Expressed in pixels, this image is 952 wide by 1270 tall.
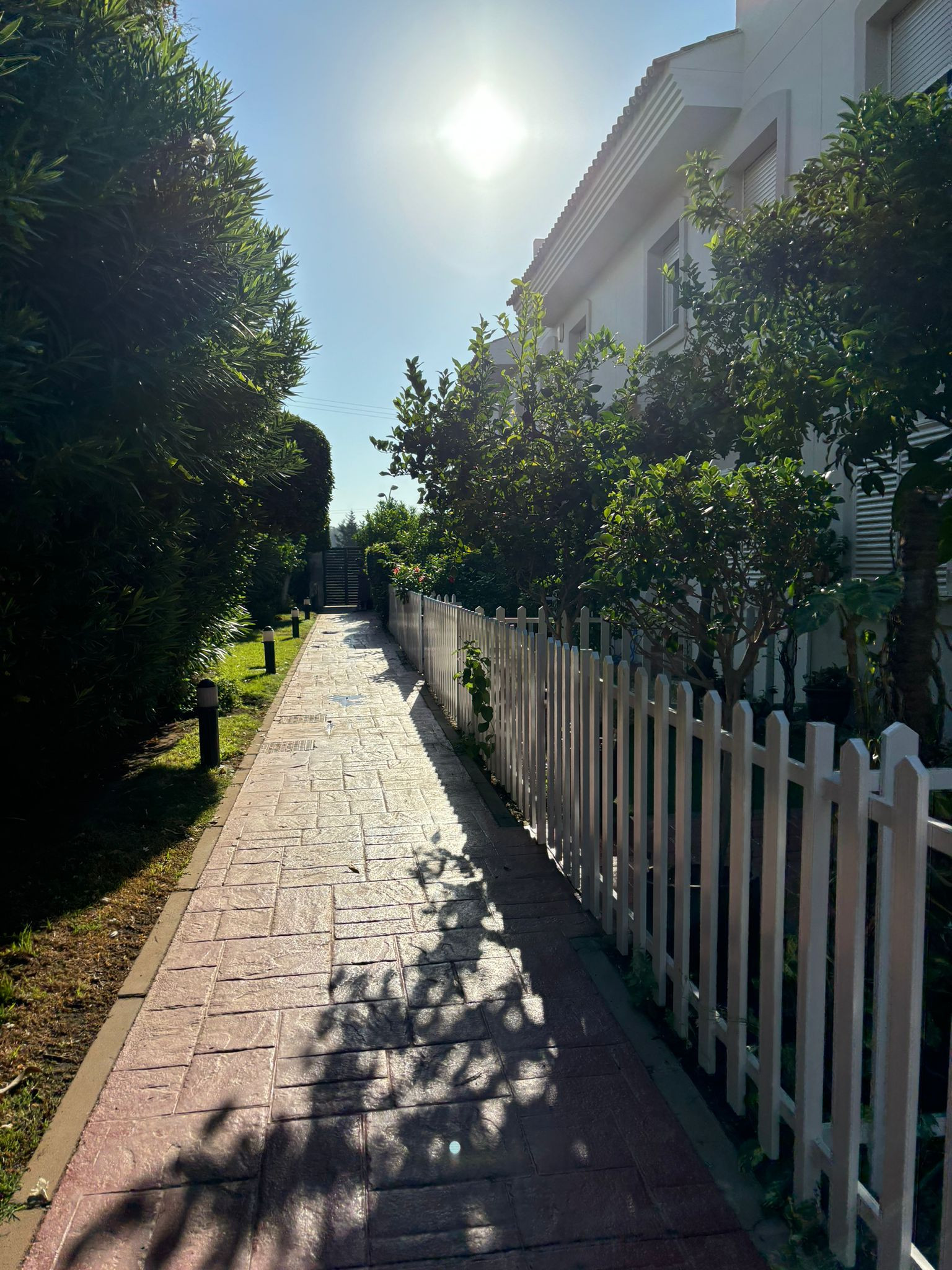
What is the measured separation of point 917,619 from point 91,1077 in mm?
3444

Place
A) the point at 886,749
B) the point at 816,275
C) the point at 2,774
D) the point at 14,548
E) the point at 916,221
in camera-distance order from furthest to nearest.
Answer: the point at 2,774
the point at 14,548
the point at 816,275
the point at 916,221
the point at 886,749

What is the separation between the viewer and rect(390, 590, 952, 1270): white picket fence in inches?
70.9

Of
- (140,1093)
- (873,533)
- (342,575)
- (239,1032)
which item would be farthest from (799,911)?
(342,575)

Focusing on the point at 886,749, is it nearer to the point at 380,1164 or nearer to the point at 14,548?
the point at 380,1164

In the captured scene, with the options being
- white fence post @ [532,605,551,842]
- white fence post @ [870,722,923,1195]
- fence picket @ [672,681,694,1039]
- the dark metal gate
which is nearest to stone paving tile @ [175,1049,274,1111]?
fence picket @ [672,681,694,1039]

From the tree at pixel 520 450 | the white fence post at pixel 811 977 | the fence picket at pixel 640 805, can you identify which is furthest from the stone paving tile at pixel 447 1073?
the tree at pixel 520 450

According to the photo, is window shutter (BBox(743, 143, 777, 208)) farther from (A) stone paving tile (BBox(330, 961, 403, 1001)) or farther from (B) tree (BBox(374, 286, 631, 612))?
(A) stone paving tile (BBox(330, 961, 403, 1001))

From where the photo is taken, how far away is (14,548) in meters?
4.73

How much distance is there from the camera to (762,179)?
929cm

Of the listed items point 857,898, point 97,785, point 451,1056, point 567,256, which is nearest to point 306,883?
point 451,1056

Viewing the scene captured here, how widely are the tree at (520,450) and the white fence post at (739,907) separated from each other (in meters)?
4.01

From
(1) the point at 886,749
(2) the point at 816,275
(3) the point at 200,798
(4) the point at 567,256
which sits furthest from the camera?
(4) the point at 567,256

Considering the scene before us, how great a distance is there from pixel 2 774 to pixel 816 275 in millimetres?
5508

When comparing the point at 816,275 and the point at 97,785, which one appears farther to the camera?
the point at 97,785
